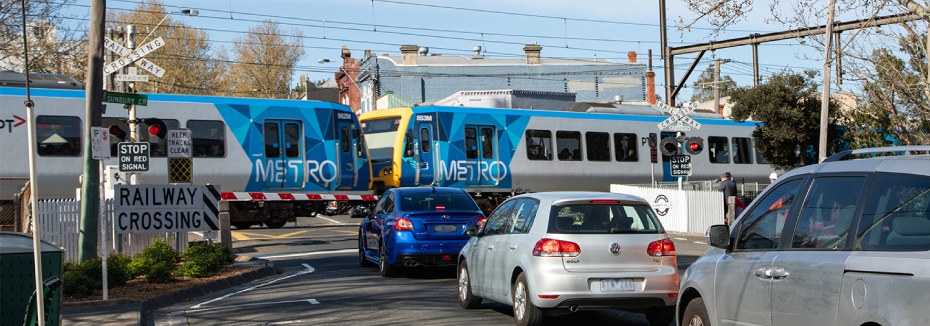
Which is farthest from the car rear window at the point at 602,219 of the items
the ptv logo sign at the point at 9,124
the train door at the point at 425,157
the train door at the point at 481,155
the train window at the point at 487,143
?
the train window at the point at 487,143

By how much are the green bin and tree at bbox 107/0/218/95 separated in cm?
4588

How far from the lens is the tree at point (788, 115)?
28219 millimetres

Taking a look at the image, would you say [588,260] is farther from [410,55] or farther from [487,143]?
[410,55]

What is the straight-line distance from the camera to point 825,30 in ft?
61.0

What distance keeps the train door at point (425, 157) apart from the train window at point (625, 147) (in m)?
7.43

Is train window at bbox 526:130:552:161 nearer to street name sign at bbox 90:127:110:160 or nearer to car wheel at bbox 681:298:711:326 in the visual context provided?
street name sign at bbox 90:127:110:160

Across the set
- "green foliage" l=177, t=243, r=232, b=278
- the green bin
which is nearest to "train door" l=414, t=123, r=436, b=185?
"green foliage" l=177, t=243, r=232, b=278

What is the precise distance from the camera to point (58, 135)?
18.6m

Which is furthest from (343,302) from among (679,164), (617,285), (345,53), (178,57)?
(345,53)

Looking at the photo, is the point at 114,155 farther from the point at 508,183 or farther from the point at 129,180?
the point at 508,183

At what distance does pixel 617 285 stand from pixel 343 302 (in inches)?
151

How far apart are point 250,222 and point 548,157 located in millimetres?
9202

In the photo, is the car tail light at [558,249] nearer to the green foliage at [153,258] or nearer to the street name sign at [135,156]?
the green foliage at [153,258]

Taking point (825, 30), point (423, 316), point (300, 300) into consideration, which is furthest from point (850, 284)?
point (825, 30)
